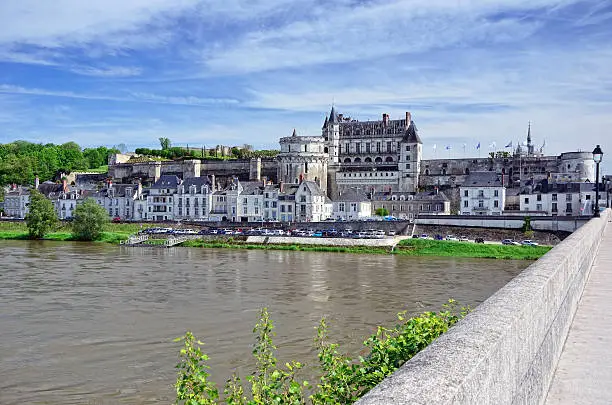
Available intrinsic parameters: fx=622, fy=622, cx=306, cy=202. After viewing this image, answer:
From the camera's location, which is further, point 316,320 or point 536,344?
point 316,320

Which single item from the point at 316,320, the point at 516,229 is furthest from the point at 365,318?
the point at 516,229

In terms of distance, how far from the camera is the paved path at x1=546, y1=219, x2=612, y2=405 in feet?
14.1

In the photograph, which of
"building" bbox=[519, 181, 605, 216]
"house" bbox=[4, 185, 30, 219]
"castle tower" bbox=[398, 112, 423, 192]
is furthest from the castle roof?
"house" bbox=[4, 185, 30, 219]

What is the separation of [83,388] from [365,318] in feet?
28.5

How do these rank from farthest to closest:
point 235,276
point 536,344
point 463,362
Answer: point 235,276 < point 536,344 < point 463,362

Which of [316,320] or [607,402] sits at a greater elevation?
[607,402]

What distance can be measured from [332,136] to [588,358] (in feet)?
226

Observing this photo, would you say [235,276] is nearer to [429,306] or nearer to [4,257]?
[429,306]

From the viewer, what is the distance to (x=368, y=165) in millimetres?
68250

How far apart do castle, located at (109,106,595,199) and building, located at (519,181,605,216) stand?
163 inches

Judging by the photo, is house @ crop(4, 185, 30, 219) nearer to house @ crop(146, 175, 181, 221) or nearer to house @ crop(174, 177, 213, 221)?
house @ crop(146, 175, 181, 221)

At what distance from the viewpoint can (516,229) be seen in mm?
43938

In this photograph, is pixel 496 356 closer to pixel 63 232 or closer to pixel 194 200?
pixel 63 232

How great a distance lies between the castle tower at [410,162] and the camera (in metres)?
64.5
